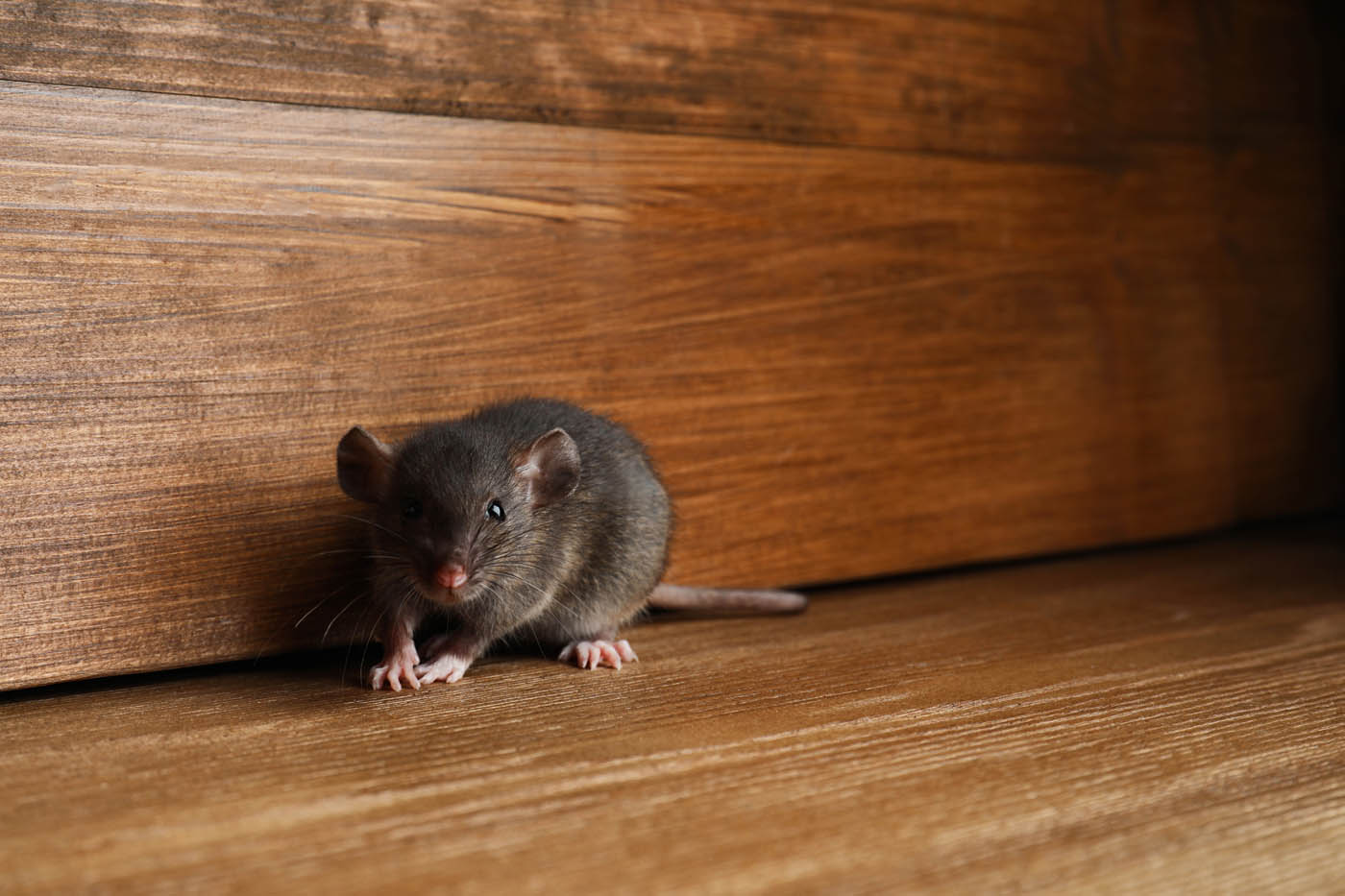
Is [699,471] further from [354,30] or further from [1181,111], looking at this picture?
[1181,111]

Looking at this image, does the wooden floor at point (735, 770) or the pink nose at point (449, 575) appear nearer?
the wooden floor at point (735, 770)

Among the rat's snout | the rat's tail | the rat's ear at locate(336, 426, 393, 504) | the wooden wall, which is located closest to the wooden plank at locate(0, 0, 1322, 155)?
the wooden wall

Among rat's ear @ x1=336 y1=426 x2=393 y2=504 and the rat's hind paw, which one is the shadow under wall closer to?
the rat's hind paw

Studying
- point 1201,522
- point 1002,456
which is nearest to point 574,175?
point 1002,456

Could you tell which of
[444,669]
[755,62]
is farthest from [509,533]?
[755,62]

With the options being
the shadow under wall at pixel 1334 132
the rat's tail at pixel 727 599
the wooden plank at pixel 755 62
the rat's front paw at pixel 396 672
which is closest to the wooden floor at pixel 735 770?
the rat's front paw at pixel 396 672

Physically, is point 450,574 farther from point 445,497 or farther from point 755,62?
point 755,62

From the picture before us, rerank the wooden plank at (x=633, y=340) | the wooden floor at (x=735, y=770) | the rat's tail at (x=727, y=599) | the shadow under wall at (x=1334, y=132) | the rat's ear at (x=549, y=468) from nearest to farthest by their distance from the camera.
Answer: the wooden floor at (x=735, y=770) < the wooden plank at (x=633, y=340) < the rat's ear at (x=549, y=468) < the rat's tail at (x=727, y=599) < the shadow under wall at (x=1334, y=132)

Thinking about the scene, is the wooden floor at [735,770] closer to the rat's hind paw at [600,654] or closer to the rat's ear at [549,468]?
the rat's hind paw at [600,654]
